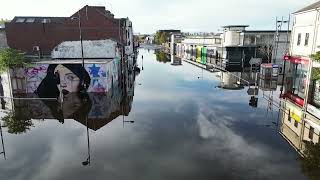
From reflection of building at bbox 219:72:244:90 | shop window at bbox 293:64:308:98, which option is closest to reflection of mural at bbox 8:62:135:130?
reflection of building at bbox 219:72:244:90

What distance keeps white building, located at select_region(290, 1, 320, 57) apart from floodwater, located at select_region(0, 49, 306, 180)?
9345mm

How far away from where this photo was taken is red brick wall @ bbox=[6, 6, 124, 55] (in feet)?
180

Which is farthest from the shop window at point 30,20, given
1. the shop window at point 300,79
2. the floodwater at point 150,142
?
the shop window at point 300,79

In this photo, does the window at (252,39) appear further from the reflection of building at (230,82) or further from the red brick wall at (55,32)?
the red brick wall at (55,32)

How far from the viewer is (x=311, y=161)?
17.6 m

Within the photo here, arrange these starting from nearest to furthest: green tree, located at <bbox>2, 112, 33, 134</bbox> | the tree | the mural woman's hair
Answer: the tree → green tree, located at <bbox>2, 112, 33, 134</bbox> → the mural woman's hair

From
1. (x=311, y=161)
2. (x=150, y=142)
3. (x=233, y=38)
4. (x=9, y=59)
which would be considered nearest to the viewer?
(x=311, y=161)

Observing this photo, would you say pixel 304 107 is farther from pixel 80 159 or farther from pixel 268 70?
pixel 80 159

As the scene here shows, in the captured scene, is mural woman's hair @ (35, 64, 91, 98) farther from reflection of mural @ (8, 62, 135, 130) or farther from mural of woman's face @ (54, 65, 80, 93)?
mural of woman's face @ (54, 65, 80, 93)

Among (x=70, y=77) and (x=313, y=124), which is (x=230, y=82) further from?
(x=70, y=77)

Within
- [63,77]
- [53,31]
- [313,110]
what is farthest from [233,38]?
[63,77]

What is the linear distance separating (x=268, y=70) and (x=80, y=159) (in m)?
38.9

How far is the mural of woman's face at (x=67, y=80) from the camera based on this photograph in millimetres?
36500

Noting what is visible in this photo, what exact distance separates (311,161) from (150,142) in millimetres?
11189
